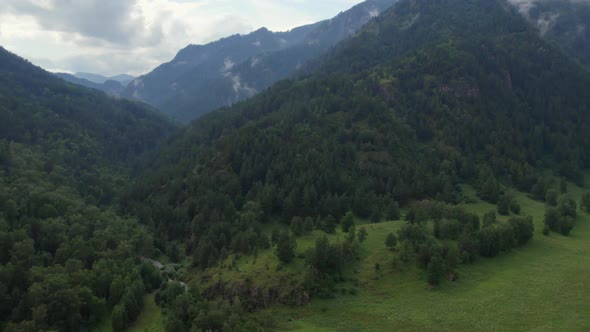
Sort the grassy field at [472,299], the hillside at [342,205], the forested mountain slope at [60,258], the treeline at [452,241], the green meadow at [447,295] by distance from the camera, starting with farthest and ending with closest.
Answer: the hillside at [342,205], the treeline at [452,241], the forested mountain slope at [60,258], the green meadow at [447,295], the grassy field at [472,299]

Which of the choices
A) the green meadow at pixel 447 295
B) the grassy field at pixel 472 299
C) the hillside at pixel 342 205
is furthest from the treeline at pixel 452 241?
the grassy field at pixel 472 299

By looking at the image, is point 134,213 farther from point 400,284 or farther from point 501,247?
point 501,247

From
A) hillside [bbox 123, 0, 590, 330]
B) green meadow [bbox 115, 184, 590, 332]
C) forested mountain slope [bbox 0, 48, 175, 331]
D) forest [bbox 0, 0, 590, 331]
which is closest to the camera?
green meadow [bbox 115, 184, 590, 332]

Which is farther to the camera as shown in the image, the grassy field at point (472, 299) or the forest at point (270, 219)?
the forest at point (270, 219)

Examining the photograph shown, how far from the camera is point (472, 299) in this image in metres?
79.0

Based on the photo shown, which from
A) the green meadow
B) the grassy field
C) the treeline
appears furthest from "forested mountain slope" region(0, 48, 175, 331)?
the treeline

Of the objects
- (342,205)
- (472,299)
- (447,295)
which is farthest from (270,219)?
(472,299)

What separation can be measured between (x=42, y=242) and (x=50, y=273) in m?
22.9

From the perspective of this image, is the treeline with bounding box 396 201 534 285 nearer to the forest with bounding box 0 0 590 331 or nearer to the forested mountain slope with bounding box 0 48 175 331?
the forest with bounding box 0 0 590 331

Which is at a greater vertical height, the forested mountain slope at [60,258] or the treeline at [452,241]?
the treeline at [452,241]

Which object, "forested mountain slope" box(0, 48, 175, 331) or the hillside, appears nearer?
"forested mountain slope" box(0, 48, 175, 331)

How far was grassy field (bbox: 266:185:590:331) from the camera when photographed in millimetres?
71562

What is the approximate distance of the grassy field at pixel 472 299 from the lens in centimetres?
7156

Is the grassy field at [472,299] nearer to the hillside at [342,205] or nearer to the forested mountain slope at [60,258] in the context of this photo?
the hillside at [342,205]
